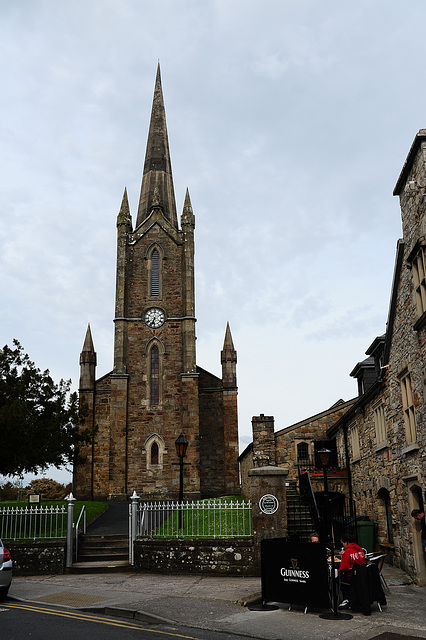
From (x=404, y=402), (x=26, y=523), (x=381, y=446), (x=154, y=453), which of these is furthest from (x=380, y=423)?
(x=154, y=453)

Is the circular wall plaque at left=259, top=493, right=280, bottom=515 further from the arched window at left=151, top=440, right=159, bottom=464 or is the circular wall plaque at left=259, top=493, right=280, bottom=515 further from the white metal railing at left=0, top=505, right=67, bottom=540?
the arched window at left=151, top=440, right=159, bottom=464

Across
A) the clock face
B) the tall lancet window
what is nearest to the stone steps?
the tall lancet window

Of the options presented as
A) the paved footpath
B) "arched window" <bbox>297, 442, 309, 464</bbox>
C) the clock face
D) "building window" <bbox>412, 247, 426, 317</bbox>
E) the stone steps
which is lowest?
the paved footpath

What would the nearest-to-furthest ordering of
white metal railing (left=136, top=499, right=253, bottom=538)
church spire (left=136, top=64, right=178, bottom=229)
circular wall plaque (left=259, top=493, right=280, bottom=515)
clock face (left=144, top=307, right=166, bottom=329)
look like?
1. circular wall plaque (left=259, top=493, right=280, bottom=515)
2. white metal railing (left=136, top=499, right=253, bottom=538)
3. clock face (left=144, top=307, right=166, bottom=329)
4. church spire (left=136, top=64, right=178, bottom=229)

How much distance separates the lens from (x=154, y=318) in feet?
120

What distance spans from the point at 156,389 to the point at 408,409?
2362 centimetres

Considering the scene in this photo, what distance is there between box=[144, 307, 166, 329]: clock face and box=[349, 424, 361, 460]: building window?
17506 mm

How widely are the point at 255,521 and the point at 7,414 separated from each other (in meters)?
9.30

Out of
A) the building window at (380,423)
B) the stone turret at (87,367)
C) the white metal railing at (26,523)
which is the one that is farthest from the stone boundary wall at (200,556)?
the stone turret at (87,367)

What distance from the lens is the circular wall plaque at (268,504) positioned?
1362 cm

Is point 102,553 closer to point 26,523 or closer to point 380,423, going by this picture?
point 26,523

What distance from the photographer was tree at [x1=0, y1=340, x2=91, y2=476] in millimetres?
19266

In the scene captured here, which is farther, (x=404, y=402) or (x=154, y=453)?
(x=154, y=453)

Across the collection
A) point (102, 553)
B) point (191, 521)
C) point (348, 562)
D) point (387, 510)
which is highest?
point (387, 510)
